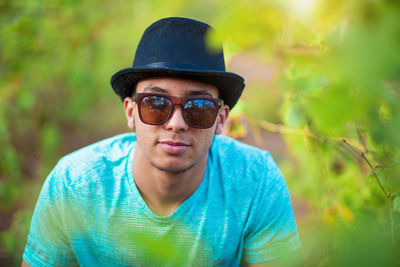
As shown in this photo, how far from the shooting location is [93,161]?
2127 mm

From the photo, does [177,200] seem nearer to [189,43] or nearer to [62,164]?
[62,164]

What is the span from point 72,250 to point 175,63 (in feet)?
4.39

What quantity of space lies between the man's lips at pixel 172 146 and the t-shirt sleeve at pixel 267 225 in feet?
2.06

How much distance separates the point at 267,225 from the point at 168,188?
689 mm

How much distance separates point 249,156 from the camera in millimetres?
2398

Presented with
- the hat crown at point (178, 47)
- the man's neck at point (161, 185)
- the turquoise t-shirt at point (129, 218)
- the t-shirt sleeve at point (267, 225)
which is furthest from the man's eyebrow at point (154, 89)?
the t-shirt sleeve at point (267, 225)

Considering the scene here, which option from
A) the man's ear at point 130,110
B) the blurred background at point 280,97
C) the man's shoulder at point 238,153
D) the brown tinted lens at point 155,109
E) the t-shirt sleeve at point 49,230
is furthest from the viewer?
the man's shoulder at point 238,153

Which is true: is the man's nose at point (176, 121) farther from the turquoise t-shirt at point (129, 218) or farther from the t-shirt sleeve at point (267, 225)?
the t-shirt sleeve at point (267, 225)

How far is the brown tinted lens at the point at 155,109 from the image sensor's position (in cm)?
183

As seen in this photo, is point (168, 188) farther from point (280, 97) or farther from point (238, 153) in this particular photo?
point (280, 97)

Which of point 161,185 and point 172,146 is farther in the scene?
point 161,185

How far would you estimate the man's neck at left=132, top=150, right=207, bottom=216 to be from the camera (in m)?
2.06

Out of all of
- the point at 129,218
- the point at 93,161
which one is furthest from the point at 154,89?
the point at 129,218

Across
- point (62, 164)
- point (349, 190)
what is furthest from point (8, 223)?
point (349, 190)
